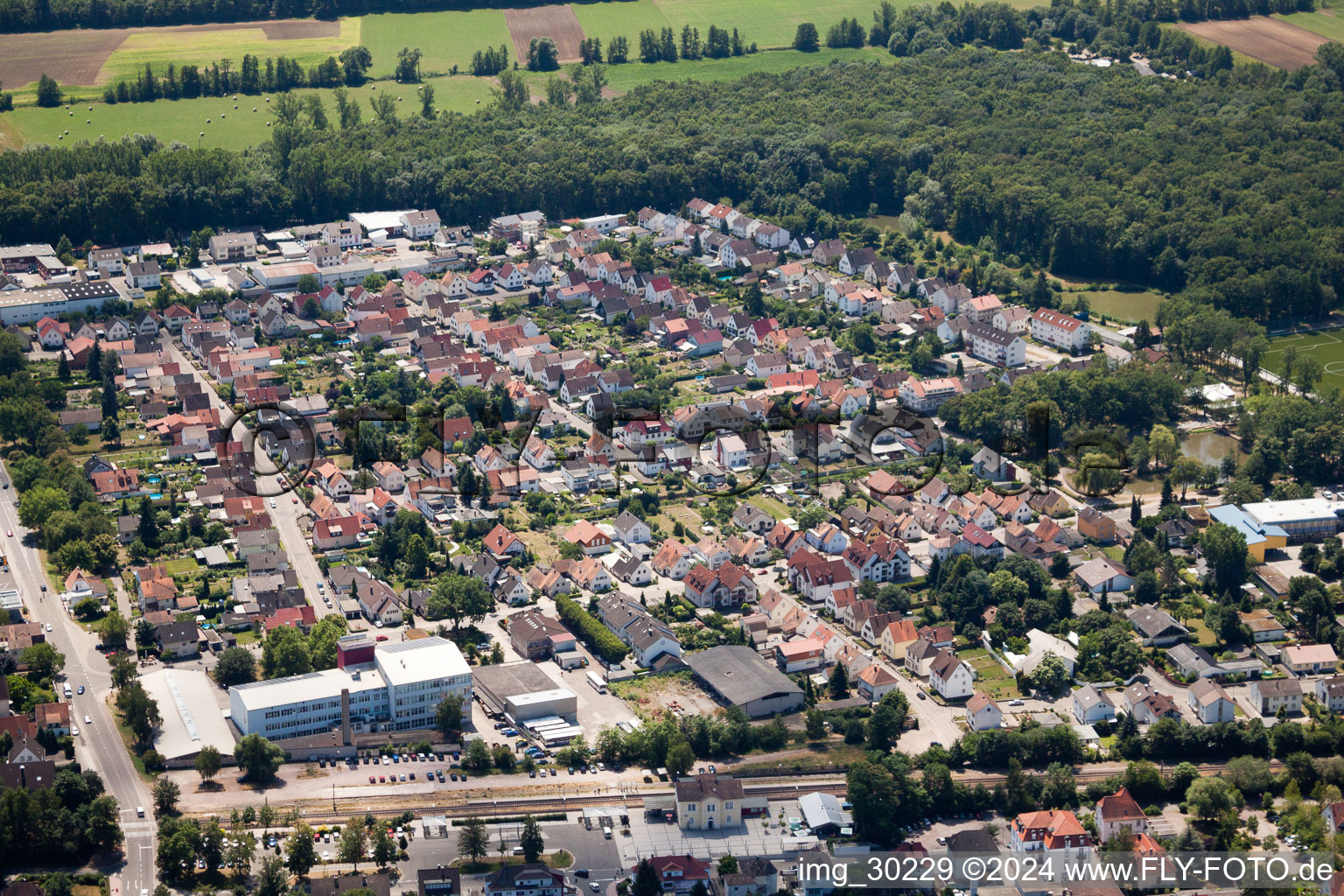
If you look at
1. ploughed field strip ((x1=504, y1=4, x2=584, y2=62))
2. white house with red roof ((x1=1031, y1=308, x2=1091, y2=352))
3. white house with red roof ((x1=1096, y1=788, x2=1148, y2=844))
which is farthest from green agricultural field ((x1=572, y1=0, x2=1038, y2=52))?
white house with red roof ((x1=1096, y1=788, x2=1148, y2=844))

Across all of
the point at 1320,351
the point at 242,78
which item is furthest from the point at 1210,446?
the point at 242,78

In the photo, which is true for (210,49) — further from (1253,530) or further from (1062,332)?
(1253,530)

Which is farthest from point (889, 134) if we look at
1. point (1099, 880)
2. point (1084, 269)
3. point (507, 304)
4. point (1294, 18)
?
point (1099, 880)

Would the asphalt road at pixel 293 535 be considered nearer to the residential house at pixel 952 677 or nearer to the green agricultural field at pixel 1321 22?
the residential house at pixel 952 677

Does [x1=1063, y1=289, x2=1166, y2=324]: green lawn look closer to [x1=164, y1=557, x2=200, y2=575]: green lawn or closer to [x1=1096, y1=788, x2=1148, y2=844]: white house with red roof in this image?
[x1=1096, y1=788, x2=1148, y2=844]: white house with red roof

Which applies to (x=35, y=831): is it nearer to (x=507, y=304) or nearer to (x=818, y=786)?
(x=818, y=786)

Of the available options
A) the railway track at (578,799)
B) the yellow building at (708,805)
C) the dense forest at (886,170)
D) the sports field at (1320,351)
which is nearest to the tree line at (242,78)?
the dense forest at (886,170)
